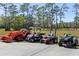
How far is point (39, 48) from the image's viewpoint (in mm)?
8047

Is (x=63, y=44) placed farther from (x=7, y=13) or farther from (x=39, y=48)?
(x=7, y=13)

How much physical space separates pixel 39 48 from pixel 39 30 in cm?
26

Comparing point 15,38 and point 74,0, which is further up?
point 74,0

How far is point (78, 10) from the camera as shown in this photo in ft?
26.2

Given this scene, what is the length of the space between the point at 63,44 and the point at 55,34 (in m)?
0.19

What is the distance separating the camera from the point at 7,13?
8.11m

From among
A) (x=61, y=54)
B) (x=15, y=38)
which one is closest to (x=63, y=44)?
(x=61, y=54)

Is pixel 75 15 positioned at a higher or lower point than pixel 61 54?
higher

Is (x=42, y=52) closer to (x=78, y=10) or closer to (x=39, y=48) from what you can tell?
(x=39, y=48)

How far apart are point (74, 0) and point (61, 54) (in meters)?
0.76

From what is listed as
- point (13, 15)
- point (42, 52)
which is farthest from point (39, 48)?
point (13, 15)

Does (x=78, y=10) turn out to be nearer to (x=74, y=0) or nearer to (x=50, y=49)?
(x=74, y=0)

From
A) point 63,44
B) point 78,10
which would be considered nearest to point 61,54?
point 63,44

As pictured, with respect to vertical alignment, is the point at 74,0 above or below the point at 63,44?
above
